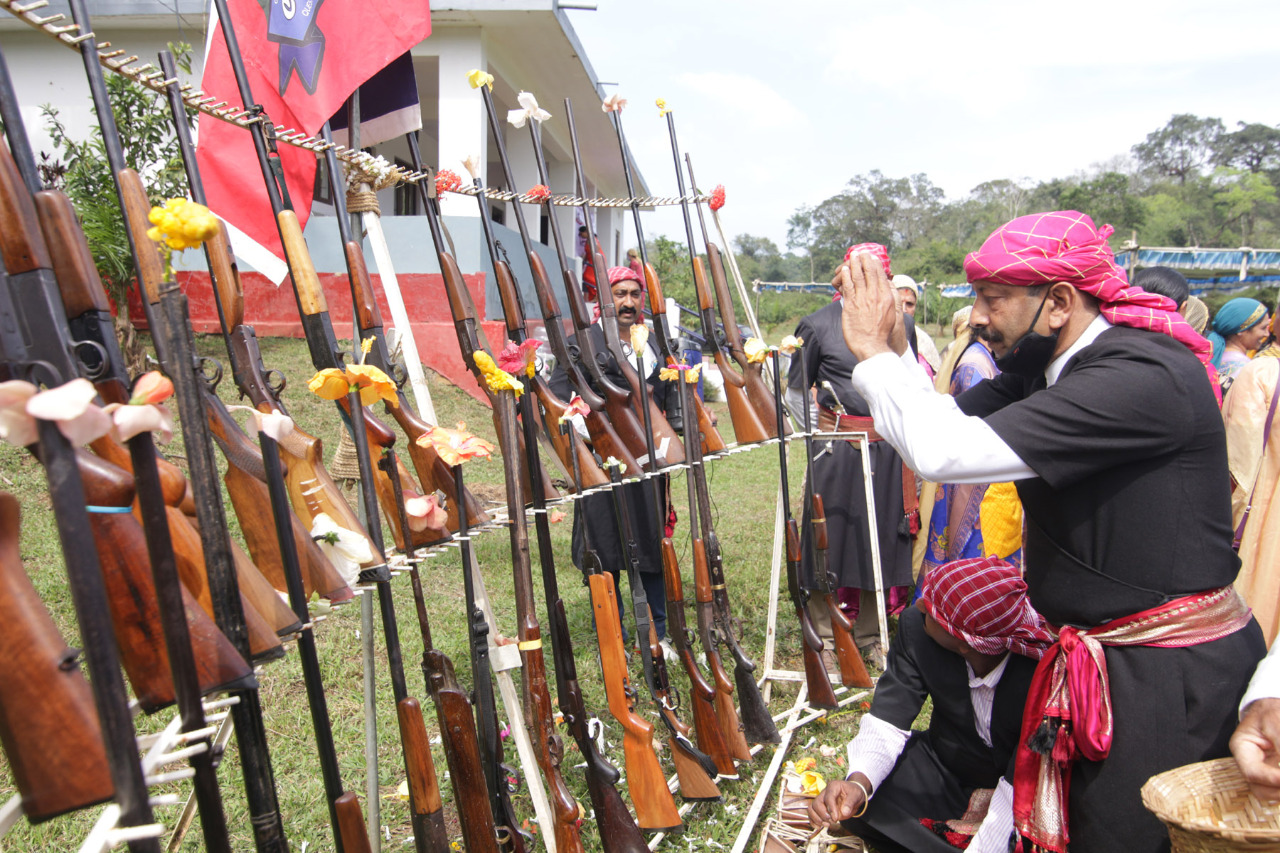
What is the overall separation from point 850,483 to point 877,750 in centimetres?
207

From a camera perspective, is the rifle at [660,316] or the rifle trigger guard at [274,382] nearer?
the rifle trigger guard at [274,382]

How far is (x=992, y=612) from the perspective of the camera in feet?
6.89

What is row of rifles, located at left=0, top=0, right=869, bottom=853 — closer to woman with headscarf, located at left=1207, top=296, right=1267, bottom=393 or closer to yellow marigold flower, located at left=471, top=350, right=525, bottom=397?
yellow marigold flower, located at left=471, top=350, right=525, bottom=397

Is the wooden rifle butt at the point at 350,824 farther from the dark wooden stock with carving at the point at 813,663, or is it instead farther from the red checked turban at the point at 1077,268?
the dark wooden stock with carving at the point at 813,663

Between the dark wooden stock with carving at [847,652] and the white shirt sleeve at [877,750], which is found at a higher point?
the white shirt sleeve at [877,750]

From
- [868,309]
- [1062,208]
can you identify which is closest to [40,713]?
[868,309]

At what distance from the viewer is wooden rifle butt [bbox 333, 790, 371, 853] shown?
148 centimetres

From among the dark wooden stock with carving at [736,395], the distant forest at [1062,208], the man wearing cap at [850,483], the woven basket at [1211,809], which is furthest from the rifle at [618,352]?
the distant forest at [1062,208]

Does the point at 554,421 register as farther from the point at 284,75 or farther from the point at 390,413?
the point at 284,75

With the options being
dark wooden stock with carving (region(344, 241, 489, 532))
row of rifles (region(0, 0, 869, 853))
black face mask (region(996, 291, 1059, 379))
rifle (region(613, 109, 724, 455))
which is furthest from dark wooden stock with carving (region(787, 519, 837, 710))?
dark wooden stock with carving (region(344, 241, 489, 532))

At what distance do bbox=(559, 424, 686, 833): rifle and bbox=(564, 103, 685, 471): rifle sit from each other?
0.49 m

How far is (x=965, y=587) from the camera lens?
6.99 ft

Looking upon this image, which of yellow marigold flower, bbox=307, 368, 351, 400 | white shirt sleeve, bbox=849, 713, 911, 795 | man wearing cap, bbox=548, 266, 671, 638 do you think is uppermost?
yellow marigold flower, bbox=307, 368, 351, 400

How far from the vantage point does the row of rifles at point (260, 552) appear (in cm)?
82
